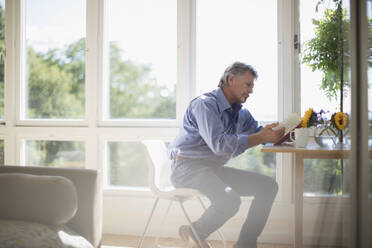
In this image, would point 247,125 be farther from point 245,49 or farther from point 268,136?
point 245,49

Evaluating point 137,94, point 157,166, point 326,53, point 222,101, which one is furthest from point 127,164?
point 326,53

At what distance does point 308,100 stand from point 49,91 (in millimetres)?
2162

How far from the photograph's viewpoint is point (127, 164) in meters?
3.15

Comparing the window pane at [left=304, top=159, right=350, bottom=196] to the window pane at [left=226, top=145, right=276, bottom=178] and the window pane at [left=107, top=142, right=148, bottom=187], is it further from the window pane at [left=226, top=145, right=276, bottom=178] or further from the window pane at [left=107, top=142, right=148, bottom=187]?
the window pane at [left=107, top=142, right=148, bottom=187]

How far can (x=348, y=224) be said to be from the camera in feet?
3.38

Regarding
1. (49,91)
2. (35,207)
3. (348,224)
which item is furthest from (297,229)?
(49,91)

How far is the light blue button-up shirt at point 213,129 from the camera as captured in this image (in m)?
2.04

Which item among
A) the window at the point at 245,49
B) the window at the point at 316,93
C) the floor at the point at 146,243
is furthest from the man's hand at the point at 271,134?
the floor at the point at 146,243

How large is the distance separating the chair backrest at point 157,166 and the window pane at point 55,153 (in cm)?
101

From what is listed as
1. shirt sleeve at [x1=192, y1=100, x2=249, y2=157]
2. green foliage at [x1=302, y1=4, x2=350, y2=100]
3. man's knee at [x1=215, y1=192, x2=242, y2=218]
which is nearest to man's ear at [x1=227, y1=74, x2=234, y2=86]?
shirt sleeve at [x1=192, y1=100, x2=249, y2=157]

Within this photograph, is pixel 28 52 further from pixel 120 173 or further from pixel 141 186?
pixel 141 186

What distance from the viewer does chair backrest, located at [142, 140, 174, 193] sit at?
218 centimetres

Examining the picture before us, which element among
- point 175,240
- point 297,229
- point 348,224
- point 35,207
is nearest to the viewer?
point 348,224

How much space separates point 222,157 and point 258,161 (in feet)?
2.28
